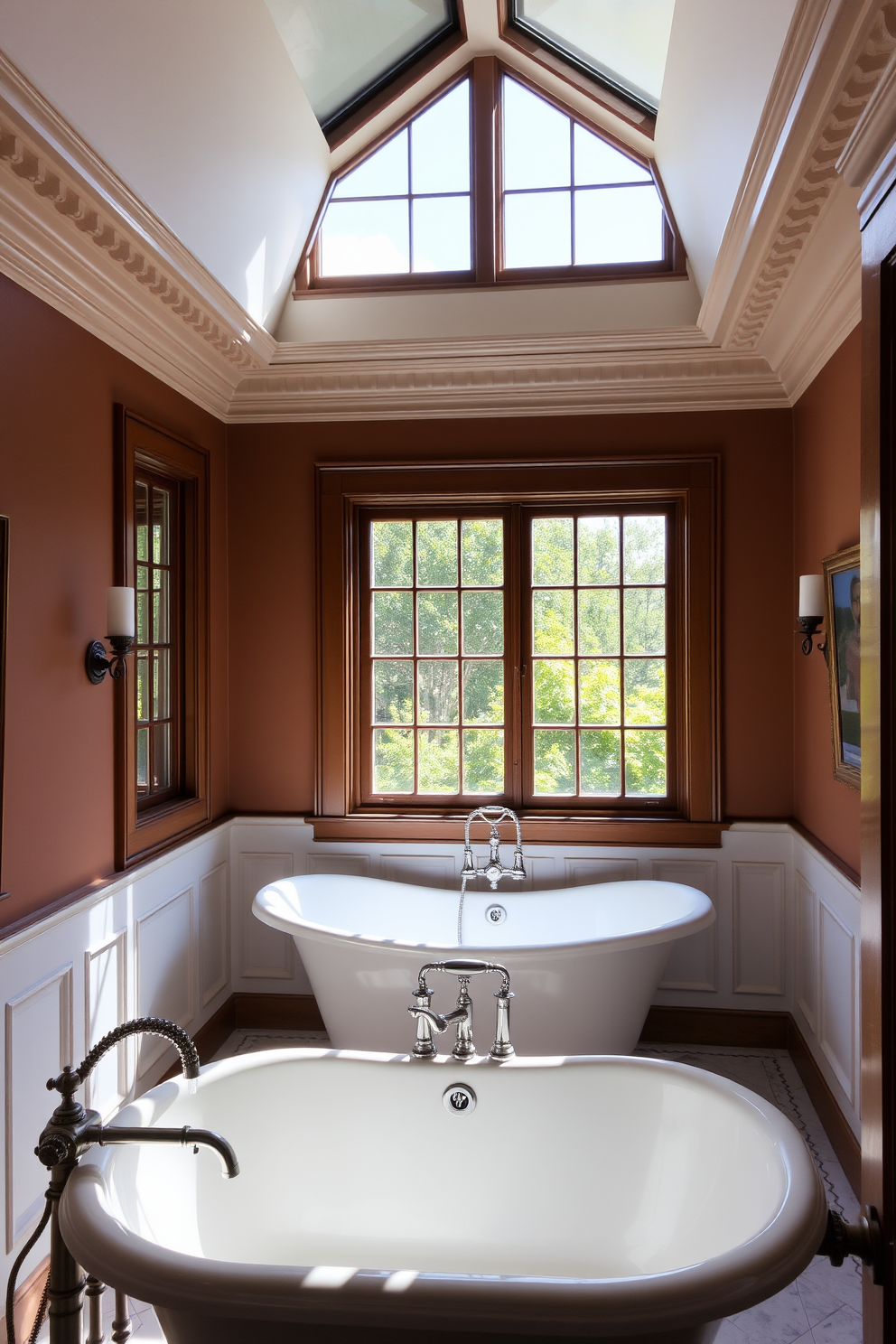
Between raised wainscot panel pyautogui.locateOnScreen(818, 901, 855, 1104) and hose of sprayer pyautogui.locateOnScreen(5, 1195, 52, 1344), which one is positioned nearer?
hose of sprayer pyautogui.locateOnScreen(5, 1195, 52, 1344)

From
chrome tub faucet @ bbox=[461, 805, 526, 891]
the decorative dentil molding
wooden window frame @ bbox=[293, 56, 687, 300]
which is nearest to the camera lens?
the decorative dentil molding

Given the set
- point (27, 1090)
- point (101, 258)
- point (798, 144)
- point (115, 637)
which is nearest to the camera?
point (798, 144)

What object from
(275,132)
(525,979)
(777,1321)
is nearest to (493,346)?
(275,132)

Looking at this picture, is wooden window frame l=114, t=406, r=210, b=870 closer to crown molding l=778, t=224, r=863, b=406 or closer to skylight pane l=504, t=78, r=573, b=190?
skylight pane l=504, t=78, r=573, b=190

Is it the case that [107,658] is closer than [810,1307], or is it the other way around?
[810,1307]

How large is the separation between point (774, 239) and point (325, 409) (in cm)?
186

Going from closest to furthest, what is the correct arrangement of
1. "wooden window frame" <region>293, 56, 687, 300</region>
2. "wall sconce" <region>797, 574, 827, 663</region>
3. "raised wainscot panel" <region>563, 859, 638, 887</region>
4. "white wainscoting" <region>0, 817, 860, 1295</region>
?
1. "white wainscoting" <region>0, 817, 860, 1295</region>
2. "wall sconce" <region>797, 574, 827, 663</region>
3. "wooden window frame" <region>293, 56, 687, 300</region>
4. "raised wainscot panel" <region>563, 859, 638, 887</region>

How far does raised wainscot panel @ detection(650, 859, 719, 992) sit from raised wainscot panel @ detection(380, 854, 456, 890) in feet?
2.69

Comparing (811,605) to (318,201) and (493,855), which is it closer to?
(493,855)

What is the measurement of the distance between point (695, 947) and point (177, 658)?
7.60 feet

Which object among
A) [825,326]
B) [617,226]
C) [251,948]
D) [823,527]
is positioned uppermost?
[617,226]

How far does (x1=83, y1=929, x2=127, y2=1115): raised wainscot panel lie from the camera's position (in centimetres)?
239

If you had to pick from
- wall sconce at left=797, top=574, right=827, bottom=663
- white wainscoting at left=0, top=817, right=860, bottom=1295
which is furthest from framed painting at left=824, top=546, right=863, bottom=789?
white wainscoting at left=0, top=817, right=860, bottom=1295

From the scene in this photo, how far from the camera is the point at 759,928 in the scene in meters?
3.34
